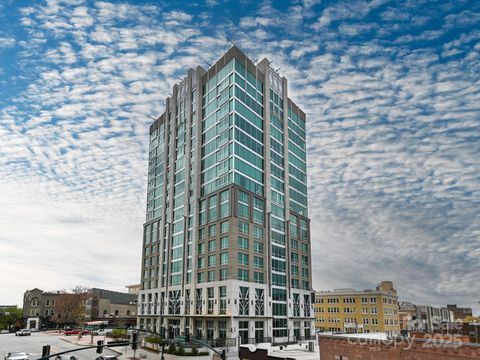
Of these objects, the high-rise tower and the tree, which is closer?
the high-rise tower

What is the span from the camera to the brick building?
29.9 metres

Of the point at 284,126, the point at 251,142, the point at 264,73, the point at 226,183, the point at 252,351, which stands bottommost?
the point at 252,351

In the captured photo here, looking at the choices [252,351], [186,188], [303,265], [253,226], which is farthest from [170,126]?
[252,351]

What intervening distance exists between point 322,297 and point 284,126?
65.5 m

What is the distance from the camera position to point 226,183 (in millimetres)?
85000

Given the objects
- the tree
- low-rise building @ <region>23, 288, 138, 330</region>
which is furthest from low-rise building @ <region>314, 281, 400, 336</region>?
the tree

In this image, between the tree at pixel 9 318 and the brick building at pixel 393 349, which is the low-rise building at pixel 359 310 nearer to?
the brick building at pixel 393 349

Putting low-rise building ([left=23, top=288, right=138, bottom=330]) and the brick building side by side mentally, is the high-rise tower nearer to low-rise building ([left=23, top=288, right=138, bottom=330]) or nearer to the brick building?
the brick building

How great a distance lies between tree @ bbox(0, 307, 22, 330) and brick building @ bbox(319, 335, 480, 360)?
473 feet

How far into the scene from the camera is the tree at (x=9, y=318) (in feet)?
500

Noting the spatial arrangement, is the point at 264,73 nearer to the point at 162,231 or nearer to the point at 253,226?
the point at 253,226

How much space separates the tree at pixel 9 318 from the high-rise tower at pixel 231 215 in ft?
233

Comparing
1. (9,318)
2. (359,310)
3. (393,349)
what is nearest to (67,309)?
(9,318)

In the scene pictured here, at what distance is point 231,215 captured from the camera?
81562 mm
